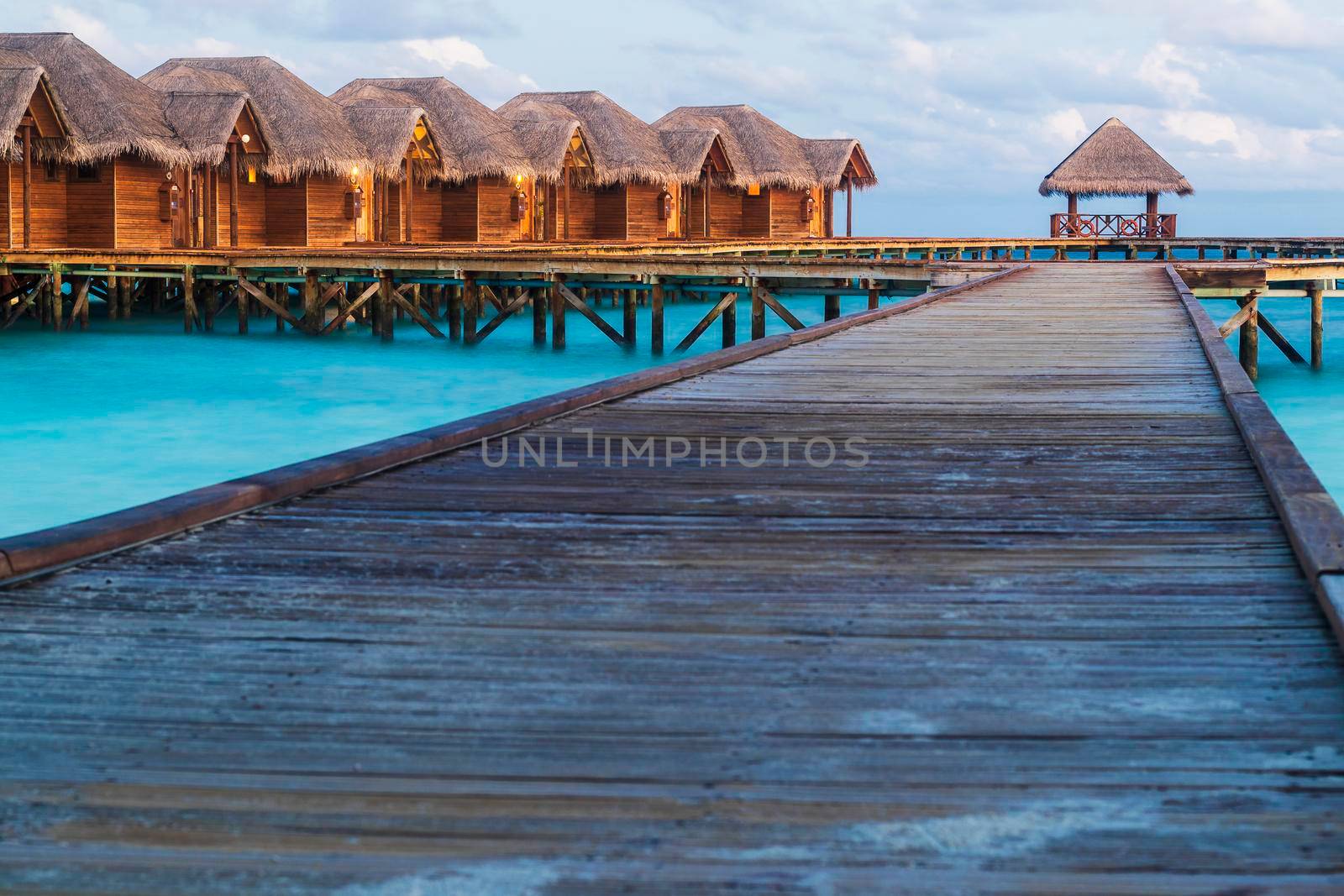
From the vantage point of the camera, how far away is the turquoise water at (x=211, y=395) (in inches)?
546

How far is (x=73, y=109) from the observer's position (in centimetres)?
2478

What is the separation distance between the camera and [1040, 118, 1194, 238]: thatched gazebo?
129 ft

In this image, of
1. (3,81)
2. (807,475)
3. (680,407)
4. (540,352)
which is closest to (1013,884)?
(807,475)

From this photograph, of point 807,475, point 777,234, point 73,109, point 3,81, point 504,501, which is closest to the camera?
point 504,501

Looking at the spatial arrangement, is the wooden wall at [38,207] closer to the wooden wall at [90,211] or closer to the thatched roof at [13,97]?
the wooden wall at [90,211]

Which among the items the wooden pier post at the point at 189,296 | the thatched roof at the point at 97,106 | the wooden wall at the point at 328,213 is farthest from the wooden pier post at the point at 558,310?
the wooden wall at the point at 328,213

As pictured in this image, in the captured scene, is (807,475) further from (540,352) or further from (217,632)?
(540,352)

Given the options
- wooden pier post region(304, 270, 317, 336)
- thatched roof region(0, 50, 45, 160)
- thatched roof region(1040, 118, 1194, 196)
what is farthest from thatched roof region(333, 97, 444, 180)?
thatched roof region(1040, 118, 1194, 196)

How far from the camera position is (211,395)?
61.3 ft

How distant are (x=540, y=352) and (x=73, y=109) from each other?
8.89 m

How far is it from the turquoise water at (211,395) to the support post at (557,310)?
24 centimetres

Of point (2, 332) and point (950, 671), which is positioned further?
point (2, 332)

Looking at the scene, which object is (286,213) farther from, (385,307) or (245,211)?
(385,307)

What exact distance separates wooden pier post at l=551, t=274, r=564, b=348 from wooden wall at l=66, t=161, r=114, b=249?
8.35m
